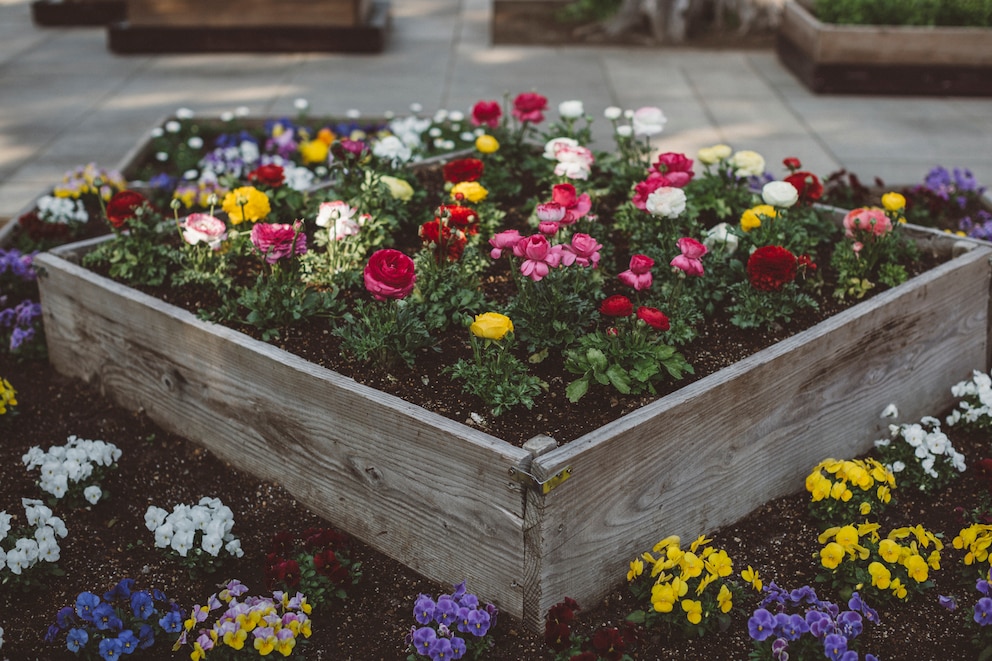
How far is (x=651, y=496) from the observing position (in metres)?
2.93

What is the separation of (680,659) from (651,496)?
1.43 ft

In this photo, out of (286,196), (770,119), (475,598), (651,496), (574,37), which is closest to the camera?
(475,598)

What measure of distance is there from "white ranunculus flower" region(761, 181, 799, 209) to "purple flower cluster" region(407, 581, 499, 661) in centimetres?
177

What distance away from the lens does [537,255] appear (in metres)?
3.00

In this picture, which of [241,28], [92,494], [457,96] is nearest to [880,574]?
[92,494]

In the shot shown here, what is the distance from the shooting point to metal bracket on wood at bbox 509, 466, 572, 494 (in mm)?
2584

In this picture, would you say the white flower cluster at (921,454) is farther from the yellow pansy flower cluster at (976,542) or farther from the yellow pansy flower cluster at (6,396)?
the yellow pansy flower cluster at (6,396)

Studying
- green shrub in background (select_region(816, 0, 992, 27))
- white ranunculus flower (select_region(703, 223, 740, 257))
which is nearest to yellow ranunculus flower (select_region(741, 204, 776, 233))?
white ranunculus flower (select_region(703, 223, 740, 257))

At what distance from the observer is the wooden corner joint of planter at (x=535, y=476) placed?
2.59 metres

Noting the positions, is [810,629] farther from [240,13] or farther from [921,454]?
[240,13]

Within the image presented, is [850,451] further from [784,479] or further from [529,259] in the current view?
[529,259]

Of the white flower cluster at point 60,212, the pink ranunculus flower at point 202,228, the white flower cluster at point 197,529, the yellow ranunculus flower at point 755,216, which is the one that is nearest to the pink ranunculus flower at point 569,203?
the yellow ranunculus flower at point 755,216

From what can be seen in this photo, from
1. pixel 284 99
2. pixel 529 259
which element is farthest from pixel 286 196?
pixel 284 99

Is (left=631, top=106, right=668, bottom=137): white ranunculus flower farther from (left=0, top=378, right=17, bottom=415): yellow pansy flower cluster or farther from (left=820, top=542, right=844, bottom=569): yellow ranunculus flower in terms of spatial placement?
(left=0, top=378, right=17, bottom=415): yellow pansy flower cluster
